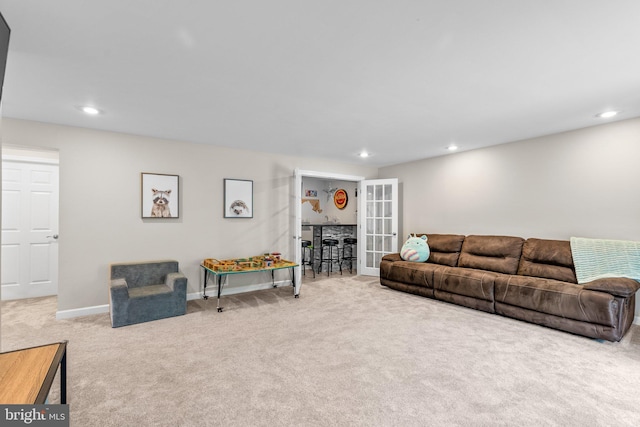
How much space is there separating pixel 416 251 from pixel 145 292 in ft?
13.0

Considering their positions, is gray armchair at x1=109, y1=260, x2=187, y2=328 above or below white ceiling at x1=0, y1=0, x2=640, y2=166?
below

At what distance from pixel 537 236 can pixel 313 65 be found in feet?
13.0

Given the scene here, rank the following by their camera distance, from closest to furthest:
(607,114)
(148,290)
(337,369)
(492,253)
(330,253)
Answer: (337,369), (607,114), (148,290), (492,253), (330,253)

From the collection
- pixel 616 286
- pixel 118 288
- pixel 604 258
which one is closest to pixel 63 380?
pixel 118 288

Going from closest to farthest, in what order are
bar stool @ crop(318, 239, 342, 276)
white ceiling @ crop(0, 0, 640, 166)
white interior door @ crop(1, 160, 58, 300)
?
white ceiling @ crop(0, 0, 640, 166) < white interior door @ crop(1, 160, 58, 300) < bar stool @ crop(318, 239, 342, 276)

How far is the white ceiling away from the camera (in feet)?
5.34

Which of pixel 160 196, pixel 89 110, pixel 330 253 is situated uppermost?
pixel 89 110

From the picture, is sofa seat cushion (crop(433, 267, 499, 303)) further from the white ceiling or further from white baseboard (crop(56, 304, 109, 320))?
white baseboard (crop(56, 304, 109, 320))

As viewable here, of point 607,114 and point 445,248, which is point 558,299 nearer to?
point 445,248

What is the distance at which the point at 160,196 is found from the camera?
13.5ft

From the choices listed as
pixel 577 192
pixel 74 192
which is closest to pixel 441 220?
pixel 577 192

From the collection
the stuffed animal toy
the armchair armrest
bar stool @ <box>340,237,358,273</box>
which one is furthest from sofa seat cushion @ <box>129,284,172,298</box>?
bar stool @ <box>340,237,358,273</box>

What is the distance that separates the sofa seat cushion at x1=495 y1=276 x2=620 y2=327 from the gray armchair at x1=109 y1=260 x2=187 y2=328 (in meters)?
3.96

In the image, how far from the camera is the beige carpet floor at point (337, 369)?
1.83 m
